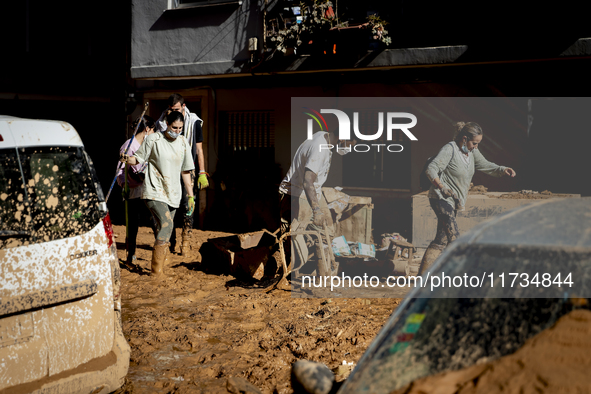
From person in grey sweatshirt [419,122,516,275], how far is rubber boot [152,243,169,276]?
132 inches

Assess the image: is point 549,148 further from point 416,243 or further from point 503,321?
point 503,321

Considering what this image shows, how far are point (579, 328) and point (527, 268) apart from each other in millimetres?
278

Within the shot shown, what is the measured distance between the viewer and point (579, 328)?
1.79 m

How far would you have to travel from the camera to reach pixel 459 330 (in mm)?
1933

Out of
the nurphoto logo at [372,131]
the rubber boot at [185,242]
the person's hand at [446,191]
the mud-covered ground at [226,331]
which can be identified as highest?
the nurphoto logo at [372,131]

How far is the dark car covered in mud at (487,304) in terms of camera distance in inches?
73.4

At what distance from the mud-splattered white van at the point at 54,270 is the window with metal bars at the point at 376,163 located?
7252 millimetres

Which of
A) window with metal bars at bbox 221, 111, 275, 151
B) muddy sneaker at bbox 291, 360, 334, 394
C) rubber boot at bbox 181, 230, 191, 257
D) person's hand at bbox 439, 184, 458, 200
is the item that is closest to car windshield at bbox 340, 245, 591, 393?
muddy sneaker at bbox 291, 360, 334, 394

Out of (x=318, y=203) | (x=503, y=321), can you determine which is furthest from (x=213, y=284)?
(x=503, y=321)

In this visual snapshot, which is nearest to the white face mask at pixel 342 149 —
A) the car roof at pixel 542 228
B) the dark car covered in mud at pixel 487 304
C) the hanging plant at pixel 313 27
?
the hanging plant at pixel 313 27

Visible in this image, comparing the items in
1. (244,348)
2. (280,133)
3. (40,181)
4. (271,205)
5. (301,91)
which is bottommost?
(244,348)

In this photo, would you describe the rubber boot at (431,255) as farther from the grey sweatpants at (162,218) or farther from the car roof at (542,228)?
the car roof at (542,228)

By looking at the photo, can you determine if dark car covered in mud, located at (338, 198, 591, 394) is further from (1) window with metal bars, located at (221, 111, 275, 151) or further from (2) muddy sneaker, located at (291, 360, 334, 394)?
(1) window with metal bars, located at (221, 111, 275, 151)

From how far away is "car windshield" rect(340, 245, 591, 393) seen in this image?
1.86 metres
